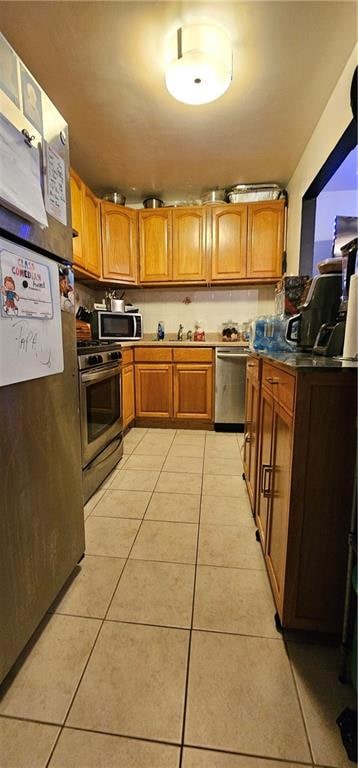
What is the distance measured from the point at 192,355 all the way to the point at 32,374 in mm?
2315

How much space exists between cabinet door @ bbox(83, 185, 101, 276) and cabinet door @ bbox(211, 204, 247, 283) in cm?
116

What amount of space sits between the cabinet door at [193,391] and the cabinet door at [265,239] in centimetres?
115

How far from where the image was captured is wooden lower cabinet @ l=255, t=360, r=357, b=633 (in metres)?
0.84

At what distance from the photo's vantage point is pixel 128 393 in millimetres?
3127

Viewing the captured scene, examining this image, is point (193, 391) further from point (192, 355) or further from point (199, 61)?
point (199, 61)

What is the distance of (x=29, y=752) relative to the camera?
2.42ft

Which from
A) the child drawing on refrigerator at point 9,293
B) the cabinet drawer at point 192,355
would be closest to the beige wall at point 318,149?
the cabinet drawer at point 192,355

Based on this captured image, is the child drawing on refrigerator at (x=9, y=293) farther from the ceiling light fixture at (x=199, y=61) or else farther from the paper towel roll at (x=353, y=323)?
the ceiling light fixture at (x=199, y=61)

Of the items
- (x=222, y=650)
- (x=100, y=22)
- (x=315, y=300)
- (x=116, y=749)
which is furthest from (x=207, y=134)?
(x=116, y=749)

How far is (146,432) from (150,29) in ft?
9.21

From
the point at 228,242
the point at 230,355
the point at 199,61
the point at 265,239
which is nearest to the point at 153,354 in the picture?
the point at 230,355

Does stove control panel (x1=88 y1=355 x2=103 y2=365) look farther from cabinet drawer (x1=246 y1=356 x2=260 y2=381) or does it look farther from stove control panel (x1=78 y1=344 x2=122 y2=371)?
cabinet drawer (x1=246 y1=356 x2=260 y2=381)

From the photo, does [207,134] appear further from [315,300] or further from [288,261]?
[315,300]

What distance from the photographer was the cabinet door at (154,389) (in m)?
3.23
